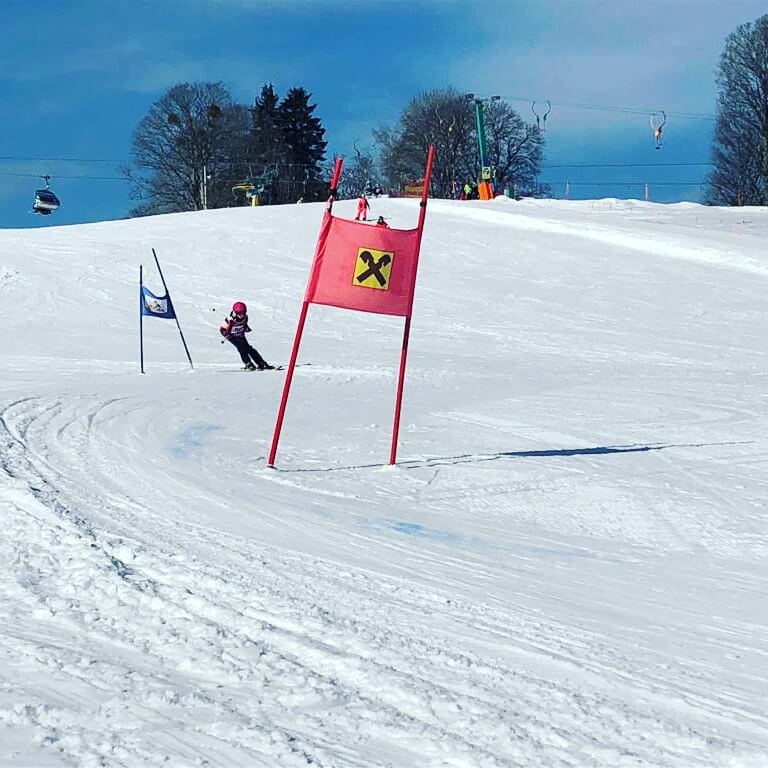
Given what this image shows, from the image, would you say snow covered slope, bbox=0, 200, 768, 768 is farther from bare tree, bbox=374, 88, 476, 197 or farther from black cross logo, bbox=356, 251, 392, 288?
bare tree, bbox=374, 88, 476, 197

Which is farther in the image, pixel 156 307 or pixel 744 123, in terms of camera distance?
pixel 744 123

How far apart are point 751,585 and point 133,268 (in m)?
29.0

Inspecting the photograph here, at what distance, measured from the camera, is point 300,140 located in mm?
89750

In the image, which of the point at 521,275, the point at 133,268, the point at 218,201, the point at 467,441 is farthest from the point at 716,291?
the point at 218,201

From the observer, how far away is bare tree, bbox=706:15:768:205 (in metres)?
65.0

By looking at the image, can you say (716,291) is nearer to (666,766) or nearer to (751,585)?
(751,585)

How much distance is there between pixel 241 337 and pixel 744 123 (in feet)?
181

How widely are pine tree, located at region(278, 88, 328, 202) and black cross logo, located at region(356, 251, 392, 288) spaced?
76840mm

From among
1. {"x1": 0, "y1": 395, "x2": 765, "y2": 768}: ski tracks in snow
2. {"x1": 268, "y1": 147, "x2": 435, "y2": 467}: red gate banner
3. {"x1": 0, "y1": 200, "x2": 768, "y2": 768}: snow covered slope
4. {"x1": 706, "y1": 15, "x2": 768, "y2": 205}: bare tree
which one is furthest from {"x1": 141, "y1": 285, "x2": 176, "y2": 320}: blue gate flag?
{"x1": 706, "y1": 15, "x2": 768, "y2": 205}: bare tree

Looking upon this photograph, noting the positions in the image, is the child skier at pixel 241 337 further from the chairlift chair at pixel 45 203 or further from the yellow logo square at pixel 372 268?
the chairlift chair at pixel 45 203

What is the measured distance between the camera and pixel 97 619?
5062mm

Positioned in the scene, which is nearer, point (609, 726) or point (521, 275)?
point (609, 726)

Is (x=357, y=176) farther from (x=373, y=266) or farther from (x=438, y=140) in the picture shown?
(x=373, y=266)

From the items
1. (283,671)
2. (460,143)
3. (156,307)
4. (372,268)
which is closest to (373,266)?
(372,268)
